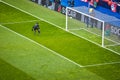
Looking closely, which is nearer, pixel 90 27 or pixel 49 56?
pixel 49 56

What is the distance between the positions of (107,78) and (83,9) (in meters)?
11.1

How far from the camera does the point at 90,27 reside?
46375 mm

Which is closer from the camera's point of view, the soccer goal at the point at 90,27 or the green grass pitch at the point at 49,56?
the green grass pitch at the point at 49,56

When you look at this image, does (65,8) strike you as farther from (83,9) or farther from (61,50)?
(61,50)

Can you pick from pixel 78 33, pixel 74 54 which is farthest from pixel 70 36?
pixel 74 54

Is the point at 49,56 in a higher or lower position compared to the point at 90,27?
higher

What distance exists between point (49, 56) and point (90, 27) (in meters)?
6.94

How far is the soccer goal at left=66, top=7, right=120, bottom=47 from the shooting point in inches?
1702

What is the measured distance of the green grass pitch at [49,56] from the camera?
36938 mm

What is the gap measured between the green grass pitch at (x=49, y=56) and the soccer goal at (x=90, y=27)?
86cm

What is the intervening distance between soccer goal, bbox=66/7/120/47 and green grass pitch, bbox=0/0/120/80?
864mm

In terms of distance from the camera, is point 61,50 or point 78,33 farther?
point 78,33

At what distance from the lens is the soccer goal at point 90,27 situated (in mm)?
43219

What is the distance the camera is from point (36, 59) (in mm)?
39688
